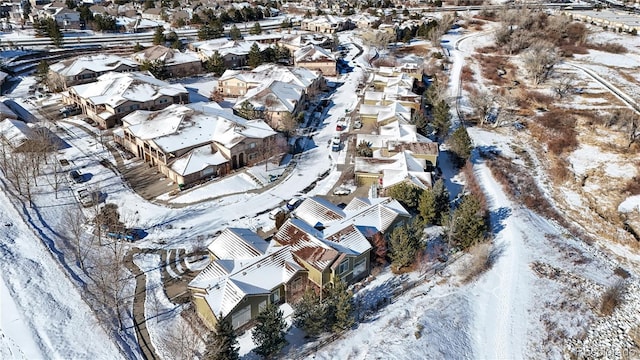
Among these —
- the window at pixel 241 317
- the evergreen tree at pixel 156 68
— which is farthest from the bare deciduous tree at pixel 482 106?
the evergreen tree at pixel 156 68

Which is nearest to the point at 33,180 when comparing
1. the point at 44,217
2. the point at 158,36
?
the point at 44,217

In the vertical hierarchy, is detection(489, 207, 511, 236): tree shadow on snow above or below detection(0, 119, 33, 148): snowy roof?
below

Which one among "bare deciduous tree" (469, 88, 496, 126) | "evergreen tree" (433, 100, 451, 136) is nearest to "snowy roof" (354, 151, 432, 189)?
"evergreen tree" (433, 100, 451, 136)

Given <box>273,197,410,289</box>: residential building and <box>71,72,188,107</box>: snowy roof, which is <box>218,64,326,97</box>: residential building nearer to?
<box>71,72,188,107</box>: snowy roof

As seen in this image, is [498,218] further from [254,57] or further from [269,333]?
[254,57]

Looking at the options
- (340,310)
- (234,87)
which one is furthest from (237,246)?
(234,87)

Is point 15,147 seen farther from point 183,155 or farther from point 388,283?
point 388,283
